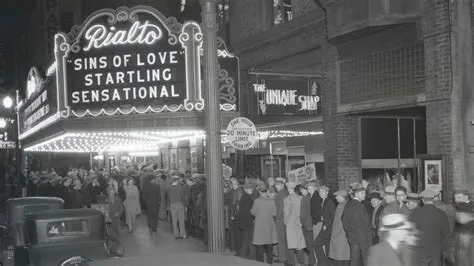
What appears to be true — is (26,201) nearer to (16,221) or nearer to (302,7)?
(16,221)

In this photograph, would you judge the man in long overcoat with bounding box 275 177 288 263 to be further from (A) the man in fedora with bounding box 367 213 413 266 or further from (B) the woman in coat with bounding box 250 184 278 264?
(A) the man in fedora with bounding box 367 213 413 266

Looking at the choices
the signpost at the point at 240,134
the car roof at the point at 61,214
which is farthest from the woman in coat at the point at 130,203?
the signpost at the point at 240,134

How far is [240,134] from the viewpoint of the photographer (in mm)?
12008

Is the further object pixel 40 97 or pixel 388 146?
pixel 40 97

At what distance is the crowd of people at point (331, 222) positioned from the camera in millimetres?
9320

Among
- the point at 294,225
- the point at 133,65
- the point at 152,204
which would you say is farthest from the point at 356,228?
the point at 133,65

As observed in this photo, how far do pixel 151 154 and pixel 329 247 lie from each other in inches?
1234

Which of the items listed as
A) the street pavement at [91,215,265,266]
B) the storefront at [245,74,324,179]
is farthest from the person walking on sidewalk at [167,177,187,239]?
the storefront at [245,74,324,179]

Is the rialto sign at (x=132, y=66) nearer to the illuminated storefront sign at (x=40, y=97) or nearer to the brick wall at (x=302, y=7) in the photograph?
the illuminated storefront sign at (x=40, y=97)

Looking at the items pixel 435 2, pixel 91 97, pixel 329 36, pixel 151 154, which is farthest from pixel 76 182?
pixel 151 154

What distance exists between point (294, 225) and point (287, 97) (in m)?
5.58

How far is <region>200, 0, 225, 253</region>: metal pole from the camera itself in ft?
30.3

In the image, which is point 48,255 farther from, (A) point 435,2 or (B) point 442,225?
(A) point 435,2

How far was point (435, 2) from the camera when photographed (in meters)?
13.5
